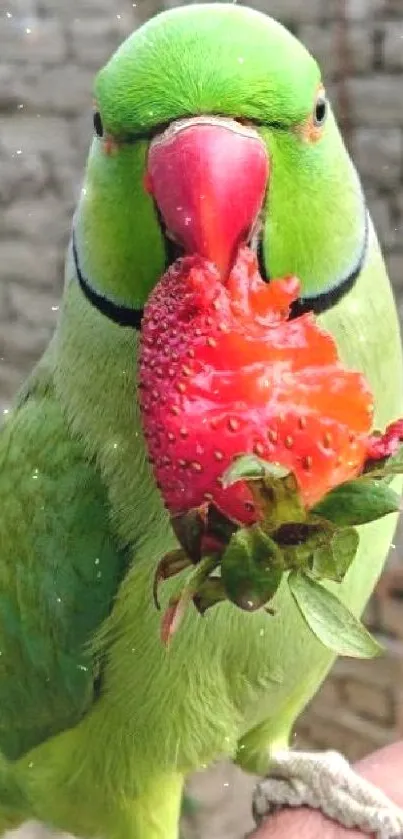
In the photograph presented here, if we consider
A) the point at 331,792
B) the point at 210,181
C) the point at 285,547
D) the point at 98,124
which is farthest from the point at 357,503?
the point at 331,792

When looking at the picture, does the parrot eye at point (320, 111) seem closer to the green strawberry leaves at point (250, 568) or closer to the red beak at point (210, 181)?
the red beak at point (210, 181)

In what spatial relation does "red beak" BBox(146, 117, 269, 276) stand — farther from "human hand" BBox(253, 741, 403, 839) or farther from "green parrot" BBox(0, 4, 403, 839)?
"human hand" BBox(253, 741, 403, 839)

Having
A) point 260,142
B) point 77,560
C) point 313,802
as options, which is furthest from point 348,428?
point 313,802

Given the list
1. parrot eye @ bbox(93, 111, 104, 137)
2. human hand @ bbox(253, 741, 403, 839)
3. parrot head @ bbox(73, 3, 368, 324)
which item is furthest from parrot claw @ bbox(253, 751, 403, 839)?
parrot eye @ bbox(93, 111, 104, 137)

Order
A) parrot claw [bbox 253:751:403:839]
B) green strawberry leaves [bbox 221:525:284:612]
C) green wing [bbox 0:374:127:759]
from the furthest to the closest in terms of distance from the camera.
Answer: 1. parrot claw [bbox 253:751:403:839]
2. green wing [bbox 0:374:127:759]
3. green strawberry leaves [bbox 221:525:284:612]

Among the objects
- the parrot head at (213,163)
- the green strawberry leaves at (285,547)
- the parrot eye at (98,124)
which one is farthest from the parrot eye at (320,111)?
the green strawberry leaves at (285,547)

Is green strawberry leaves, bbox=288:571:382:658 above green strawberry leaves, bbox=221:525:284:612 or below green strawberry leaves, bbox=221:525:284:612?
below
